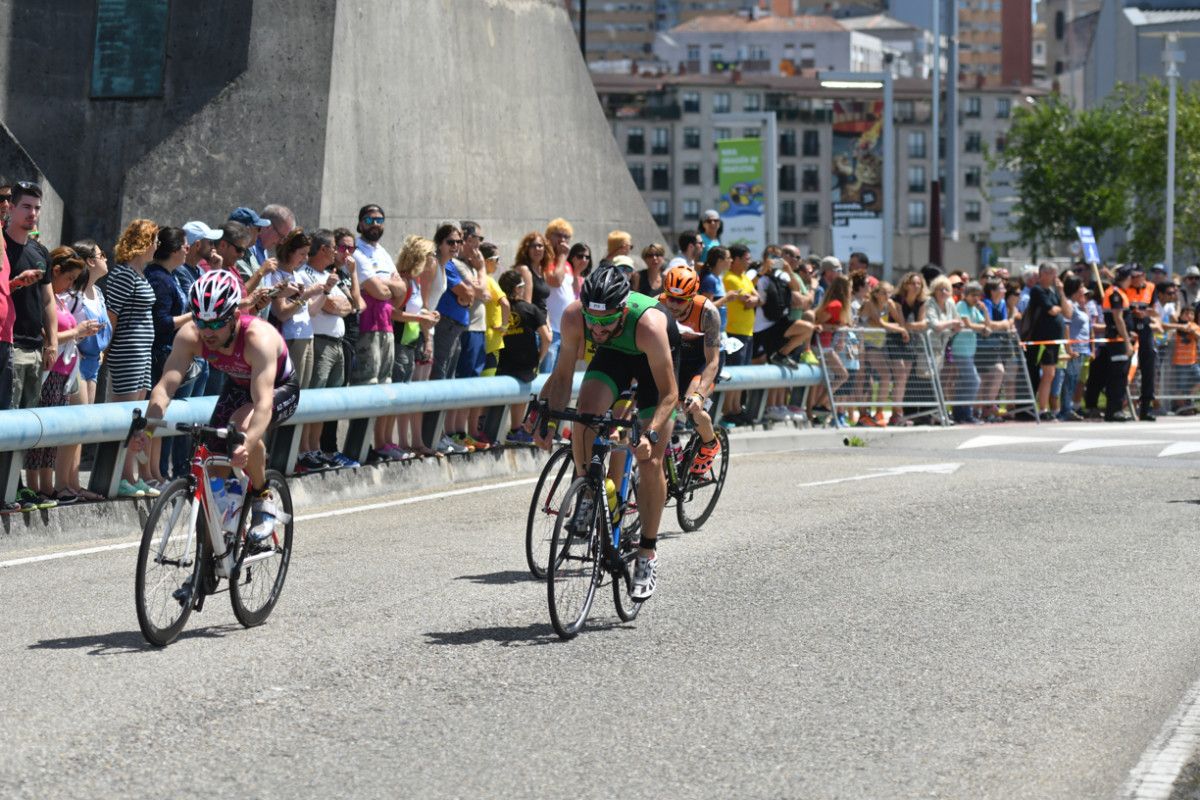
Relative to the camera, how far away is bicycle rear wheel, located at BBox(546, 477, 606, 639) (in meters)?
9.45

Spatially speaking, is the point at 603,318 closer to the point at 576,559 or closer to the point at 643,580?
the point at 576,559

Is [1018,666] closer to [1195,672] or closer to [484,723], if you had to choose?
[1195,672]

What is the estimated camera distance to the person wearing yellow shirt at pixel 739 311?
69.2 feet

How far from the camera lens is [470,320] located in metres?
17.5

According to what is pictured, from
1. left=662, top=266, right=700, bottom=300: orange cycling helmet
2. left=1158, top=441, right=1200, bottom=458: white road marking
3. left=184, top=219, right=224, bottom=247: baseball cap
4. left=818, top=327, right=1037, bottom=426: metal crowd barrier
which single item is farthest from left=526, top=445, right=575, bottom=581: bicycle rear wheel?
left=818, top=327, right=1037, bottom=426: metal crowd barrier

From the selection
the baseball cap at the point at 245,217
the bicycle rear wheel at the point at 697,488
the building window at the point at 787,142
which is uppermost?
the building window at the point at 787,142

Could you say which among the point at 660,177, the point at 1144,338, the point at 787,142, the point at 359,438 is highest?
the point at 787,142

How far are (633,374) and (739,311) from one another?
10886 millimetres

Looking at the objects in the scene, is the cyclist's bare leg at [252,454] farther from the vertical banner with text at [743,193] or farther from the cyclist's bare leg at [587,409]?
the vertical banner with text at [743,193]

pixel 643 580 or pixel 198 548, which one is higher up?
pixel 198 548

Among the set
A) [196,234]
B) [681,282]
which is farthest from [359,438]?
[681,282]

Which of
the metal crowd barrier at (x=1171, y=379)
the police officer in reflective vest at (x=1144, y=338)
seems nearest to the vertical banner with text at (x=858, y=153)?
the metal crowd barrier at (x=1171, y=379)

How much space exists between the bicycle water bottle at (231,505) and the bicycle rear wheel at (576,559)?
1.48 meters

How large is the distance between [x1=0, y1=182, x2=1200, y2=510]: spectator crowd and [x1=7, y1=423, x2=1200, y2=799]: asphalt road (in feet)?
5.18
